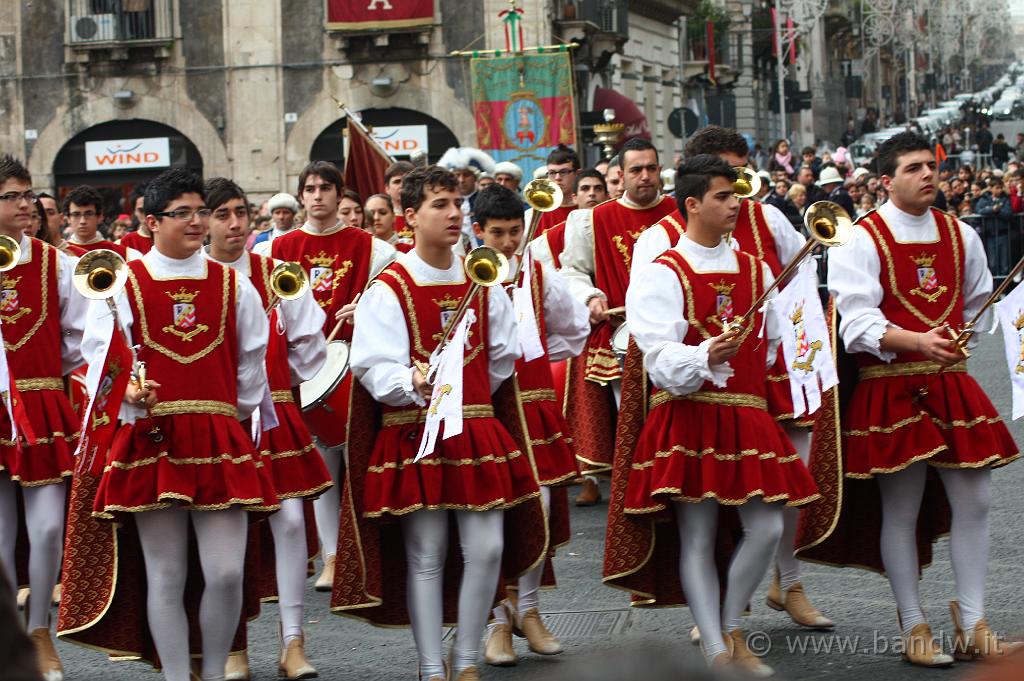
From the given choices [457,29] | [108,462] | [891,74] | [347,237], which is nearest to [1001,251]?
[457,29]

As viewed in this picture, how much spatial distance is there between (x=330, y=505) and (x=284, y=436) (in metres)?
1.41

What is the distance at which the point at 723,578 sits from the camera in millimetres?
6543

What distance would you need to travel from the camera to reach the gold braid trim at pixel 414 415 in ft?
20.1

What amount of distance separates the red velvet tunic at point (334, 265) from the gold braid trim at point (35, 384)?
1739 mm

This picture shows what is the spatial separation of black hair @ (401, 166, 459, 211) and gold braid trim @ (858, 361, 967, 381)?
1714 mm

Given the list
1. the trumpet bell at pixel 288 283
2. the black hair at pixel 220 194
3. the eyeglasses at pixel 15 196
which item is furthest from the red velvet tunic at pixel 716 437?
the eyeglasses at pixel 15 196

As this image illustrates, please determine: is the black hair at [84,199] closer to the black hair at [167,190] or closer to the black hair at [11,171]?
the black hair at [11,171]

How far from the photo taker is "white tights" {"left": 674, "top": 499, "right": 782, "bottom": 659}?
20.2ft

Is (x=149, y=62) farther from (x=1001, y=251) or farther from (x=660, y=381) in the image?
(x=660, y=381)

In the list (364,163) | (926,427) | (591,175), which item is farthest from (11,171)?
(364,163)

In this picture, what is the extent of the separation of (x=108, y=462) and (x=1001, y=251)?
59.2 feet

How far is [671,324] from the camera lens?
609 centimetres

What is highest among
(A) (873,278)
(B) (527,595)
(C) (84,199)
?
(C) (84,199)

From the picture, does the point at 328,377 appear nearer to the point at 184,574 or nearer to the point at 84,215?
the point at 184,574
